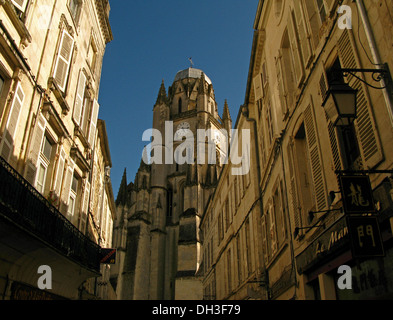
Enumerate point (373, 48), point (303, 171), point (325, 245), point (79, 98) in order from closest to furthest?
point (373, 48)
point (325, 245)
point (303, 171)
point (79, 98)

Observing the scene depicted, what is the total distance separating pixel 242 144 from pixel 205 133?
32.4 meters

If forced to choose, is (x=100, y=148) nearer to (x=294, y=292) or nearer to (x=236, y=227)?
(x=236, y=227)

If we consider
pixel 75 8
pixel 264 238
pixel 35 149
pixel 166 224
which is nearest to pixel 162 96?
pixel 166 224

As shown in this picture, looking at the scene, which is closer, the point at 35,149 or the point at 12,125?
the point at 12,125

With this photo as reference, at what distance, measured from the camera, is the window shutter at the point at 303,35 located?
7.37 meters

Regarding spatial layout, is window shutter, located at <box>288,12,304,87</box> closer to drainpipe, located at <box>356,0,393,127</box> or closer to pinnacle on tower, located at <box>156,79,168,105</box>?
drainpipe, located at <box>356,0,393,127</box>

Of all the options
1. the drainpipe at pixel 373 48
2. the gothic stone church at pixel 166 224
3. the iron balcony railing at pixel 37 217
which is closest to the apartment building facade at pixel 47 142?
the iron balcony railing at pixel 37 217

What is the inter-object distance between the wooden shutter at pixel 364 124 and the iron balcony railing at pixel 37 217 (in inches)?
205

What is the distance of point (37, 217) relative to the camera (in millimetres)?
7176

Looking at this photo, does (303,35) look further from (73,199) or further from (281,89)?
(73,199)

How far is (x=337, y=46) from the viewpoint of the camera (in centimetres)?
593

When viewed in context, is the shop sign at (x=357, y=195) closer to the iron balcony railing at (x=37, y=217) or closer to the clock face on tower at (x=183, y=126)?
the iron balcony railing at (x=37, y=217)

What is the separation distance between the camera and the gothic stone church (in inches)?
1545

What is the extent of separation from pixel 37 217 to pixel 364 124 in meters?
5.92
